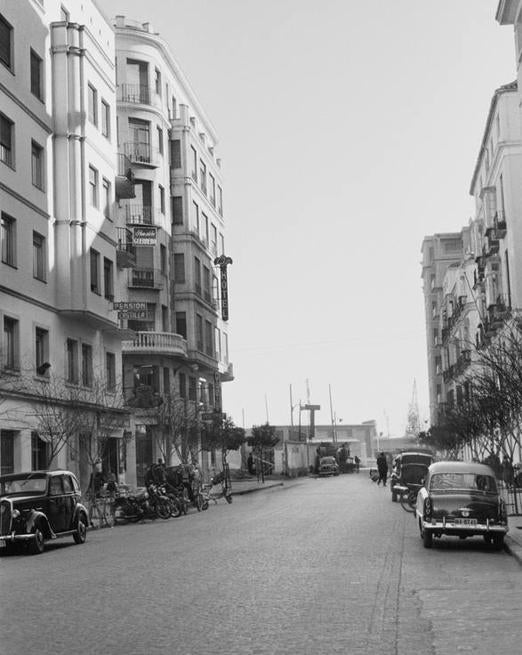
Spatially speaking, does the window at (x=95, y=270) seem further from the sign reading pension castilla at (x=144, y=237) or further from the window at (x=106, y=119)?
the window at (x=106, y=119)

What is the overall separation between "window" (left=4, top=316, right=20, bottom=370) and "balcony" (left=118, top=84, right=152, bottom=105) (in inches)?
1155

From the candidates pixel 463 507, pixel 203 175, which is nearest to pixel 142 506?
pixel 463 507

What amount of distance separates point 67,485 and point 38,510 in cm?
187

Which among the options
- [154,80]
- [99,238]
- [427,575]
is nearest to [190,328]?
[154,80]

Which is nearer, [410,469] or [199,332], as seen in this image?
[410,469]

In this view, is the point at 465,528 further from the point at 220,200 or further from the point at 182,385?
the point at 220,200

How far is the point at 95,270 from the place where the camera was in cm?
4350

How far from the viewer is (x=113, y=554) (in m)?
20.2

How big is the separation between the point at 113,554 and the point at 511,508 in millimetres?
15428

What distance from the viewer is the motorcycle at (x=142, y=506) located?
33188mm

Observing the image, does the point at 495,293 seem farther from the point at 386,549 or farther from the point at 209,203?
the point at 386,549

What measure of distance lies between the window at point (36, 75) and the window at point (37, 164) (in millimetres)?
1882

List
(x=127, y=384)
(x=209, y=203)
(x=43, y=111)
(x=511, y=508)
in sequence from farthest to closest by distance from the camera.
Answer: (x=209, y=203) < (x=127, y=384) < (x=43, y=111) < (x=511, y=508)

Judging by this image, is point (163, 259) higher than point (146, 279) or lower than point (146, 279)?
higher
